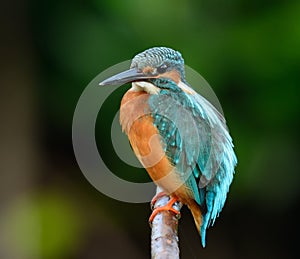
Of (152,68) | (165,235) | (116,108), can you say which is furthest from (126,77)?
(116,108)

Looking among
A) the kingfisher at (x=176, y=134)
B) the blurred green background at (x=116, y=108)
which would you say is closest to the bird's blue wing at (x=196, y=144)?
the kingfisher at (x=176, y=134)

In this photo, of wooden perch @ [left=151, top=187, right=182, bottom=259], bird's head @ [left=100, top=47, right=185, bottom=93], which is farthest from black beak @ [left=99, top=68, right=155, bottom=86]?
wooden perch @ [left=151, top=187, right=182, bottom=259]

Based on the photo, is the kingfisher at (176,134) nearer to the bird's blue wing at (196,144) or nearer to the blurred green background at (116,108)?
the bird's blue wing at (196,144)

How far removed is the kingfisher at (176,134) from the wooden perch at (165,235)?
43 millimetres

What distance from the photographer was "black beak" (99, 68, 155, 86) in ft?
4.79

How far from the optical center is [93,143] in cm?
251

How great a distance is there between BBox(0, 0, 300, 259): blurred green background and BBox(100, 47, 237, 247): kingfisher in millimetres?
947

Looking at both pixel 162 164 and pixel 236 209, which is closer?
pixel 162 164
